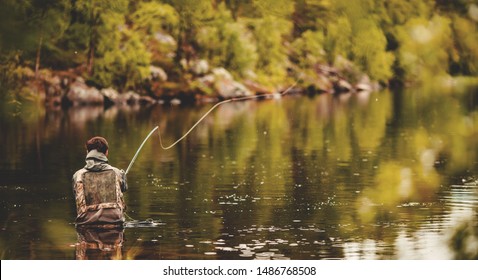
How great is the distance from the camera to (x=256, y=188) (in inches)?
755

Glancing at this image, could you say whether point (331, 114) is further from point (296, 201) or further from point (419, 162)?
point (296, 201)

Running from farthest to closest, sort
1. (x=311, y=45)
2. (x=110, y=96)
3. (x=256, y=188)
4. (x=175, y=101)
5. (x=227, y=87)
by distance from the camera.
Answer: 1. (x=227, y=87)
2. (x=175, y=101)
3. (x=110, y=96)
4. (x=256, y=188)
5. (x=311, y=45)

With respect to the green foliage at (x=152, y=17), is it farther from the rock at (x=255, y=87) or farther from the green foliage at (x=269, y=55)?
the rock at (x=255, y=87)

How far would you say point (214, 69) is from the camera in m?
59.9

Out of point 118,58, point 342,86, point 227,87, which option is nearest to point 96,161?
point 118,58

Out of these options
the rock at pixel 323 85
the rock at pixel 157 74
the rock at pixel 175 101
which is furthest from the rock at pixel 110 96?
the rock at pixel 323 85

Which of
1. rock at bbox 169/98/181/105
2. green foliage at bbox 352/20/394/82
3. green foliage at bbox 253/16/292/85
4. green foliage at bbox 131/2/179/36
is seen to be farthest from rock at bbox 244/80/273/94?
green foliage at bbox 352/20/394/82

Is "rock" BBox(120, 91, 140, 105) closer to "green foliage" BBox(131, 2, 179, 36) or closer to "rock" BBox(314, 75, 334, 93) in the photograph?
"green foliage" BBox(131, 2, 179, 36)

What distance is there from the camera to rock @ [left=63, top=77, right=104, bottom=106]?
5116cm

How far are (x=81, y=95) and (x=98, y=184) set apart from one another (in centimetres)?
3903

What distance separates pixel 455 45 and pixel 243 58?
5336cm

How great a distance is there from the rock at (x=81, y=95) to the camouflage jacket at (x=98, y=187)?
38088 millimetres

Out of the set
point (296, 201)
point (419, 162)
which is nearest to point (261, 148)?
point (419, 162)

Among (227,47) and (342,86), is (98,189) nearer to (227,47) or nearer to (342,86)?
(227,47)
